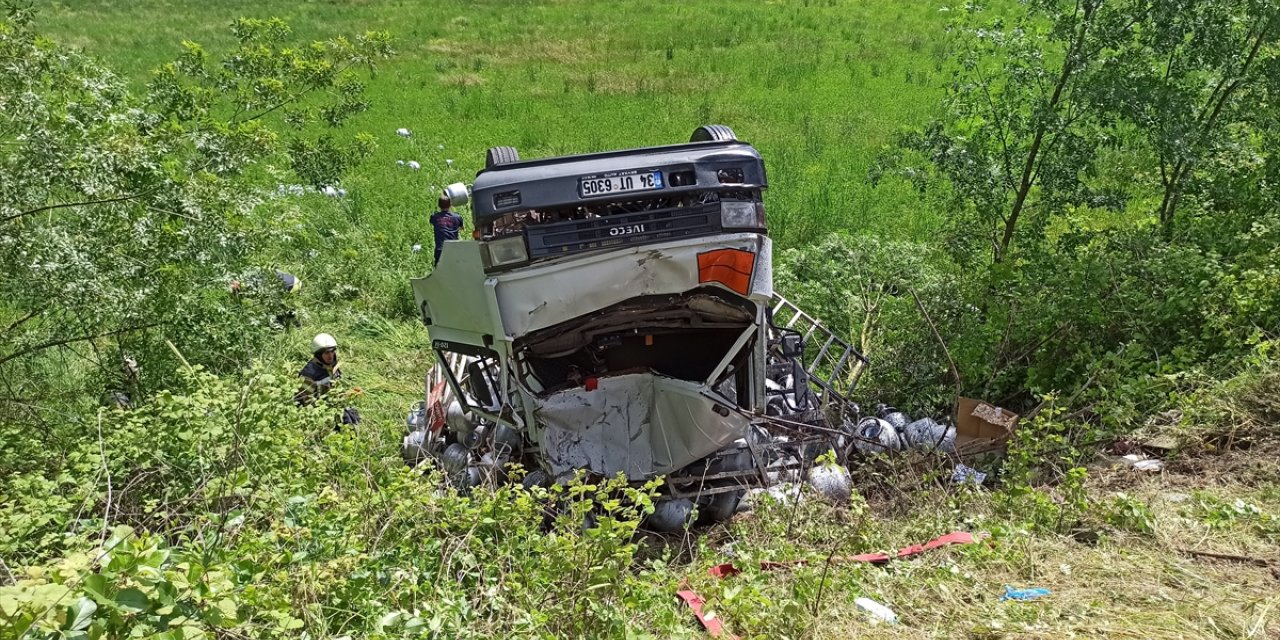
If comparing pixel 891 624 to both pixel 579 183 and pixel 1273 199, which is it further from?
pixel 1273 199

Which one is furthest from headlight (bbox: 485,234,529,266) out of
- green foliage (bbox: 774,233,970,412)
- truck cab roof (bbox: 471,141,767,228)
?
green foliage (bbox: 774,233,970,412)

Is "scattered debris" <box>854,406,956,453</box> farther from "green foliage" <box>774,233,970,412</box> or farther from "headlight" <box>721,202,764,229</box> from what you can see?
"headlight" <box>721,202,764,229</box>

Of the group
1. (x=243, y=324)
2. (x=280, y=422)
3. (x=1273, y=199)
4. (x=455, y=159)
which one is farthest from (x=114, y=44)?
(x=1273, y=199)

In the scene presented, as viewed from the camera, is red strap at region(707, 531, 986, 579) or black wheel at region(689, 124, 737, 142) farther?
black wheel at region(689, 124, 737, 142)

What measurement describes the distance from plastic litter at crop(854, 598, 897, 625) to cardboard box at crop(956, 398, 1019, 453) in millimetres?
2787

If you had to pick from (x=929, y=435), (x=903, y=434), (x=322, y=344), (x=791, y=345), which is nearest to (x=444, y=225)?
(x=322, y=344)

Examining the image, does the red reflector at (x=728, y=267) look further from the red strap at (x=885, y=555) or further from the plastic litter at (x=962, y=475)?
the plastic litter at (x=962, y=475)

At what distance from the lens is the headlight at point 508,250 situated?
17.3 ft

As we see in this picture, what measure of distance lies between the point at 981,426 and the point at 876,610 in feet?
10.5

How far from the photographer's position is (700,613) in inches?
148

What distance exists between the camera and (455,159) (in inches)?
660

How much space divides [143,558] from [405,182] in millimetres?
13766

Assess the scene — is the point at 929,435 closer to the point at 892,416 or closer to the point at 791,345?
the point at 892,416

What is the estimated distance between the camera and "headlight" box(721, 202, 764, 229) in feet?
17.7
